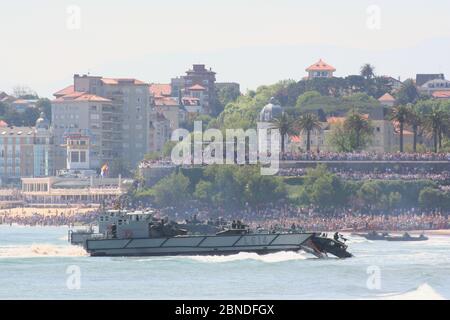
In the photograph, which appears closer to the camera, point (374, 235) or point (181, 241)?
point (181, 241)

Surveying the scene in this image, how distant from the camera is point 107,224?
152125mm

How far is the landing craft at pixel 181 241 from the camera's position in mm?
147125

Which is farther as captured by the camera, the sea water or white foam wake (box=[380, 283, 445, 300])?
the sea water

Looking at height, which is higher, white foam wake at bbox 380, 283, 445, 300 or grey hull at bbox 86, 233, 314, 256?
grey hull at bbox 86, 233, 314, 256

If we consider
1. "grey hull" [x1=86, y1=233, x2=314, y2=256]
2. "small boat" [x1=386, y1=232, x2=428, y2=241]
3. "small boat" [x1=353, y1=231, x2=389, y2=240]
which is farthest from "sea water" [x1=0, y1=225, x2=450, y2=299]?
"small boat" [x1=353, y1=231, x2=389, y2=240]

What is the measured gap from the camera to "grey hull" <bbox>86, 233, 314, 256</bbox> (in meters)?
147

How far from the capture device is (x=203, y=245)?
147 m

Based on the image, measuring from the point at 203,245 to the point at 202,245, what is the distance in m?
0.07
